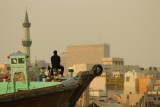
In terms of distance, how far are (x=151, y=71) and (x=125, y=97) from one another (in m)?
43.9

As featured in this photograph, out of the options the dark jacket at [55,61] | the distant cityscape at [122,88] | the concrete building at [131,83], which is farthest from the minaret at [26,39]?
the dark jacket at [55,61]

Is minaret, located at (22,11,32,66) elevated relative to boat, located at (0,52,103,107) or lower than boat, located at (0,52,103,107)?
elevated

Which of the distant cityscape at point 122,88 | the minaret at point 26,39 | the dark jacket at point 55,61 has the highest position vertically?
the minaret at point 26,39

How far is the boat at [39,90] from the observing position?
56.0ft

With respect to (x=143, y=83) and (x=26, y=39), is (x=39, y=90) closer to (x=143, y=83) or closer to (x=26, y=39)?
(x=26, y=39)

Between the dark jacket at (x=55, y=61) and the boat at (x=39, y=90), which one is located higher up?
the dark jacket at (x=55, y=61)

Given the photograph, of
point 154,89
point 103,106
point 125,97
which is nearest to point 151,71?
point 154,89

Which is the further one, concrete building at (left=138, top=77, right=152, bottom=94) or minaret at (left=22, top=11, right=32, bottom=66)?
concrete building at (left=138, top=77, right=152, bottom=94)

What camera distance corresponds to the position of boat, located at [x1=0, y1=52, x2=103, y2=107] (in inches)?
672

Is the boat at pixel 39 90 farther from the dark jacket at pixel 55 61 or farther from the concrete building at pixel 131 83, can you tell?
the concrete building at pixel 131 83

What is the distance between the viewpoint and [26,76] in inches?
750

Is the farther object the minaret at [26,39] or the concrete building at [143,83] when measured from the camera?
the concrete building at [143,83]

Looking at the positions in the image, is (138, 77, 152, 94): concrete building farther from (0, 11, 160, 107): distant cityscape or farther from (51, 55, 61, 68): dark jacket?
(51, 55, 61, 68): dark jacket

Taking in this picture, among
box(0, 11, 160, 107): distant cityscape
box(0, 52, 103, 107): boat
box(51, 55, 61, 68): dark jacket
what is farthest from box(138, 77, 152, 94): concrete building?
box(0, 52, 103, 107): boat
